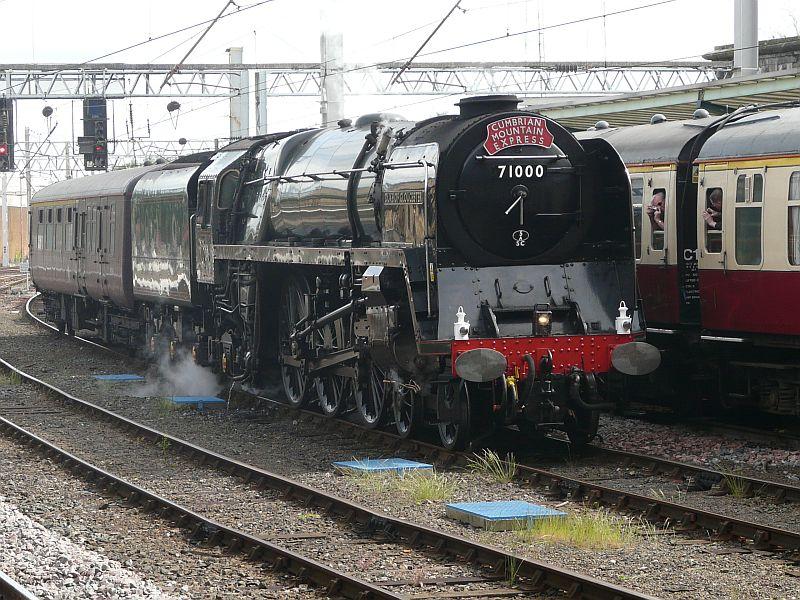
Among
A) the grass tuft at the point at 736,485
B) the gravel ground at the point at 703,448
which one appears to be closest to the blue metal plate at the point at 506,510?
the grass tuft at the point at 736,485

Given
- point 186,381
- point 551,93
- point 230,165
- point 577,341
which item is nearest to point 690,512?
point 577,341

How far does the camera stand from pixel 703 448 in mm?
12633

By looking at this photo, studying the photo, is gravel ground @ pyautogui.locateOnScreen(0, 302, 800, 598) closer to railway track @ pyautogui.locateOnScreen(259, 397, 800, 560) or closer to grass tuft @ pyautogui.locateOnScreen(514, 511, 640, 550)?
grass tuft @ pyautogui.locateOnScreen(514, 511, 640, 550)

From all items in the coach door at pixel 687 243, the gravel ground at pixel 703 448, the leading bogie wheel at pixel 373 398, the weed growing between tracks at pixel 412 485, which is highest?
the coach door at pixel 687 243

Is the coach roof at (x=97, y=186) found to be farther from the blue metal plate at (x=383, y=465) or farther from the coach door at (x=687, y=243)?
the blue metal plate at (x=383, y=465)

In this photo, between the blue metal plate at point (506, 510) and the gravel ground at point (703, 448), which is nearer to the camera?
the blue metal plate at point (506, 510)

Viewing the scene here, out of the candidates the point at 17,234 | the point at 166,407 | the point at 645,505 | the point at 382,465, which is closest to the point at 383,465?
the point at 382,465

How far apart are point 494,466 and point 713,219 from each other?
153 inches

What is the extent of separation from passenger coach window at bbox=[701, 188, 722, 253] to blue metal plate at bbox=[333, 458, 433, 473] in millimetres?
3990

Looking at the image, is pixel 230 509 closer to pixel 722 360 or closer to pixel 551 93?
pixel 722 360

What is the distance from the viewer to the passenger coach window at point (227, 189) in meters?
16.7

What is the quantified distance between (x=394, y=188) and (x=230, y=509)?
3774 millimetres

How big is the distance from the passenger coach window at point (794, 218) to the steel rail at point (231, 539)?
607cm

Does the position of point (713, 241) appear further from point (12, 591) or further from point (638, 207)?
point (12, 591)
